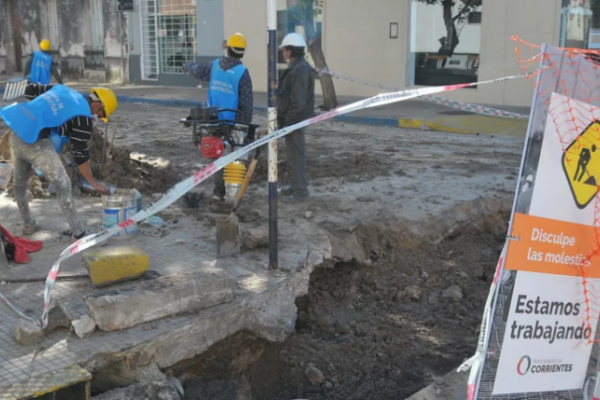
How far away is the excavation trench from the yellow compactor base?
899 millimetres

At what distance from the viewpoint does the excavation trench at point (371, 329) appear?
4.53 meters

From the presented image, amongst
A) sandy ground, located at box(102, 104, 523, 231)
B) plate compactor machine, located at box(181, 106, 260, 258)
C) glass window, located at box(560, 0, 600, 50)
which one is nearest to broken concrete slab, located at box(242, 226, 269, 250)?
plate compactor machine, located at box(181, 106, 260, 258)

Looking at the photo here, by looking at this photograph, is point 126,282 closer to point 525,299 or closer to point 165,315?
point 165,315

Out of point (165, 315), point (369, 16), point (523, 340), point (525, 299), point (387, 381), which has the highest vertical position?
point (369, 16)

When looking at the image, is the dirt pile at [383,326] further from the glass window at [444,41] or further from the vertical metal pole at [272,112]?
the glass window at [444,41]

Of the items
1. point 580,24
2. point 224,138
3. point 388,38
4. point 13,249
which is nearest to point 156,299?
point 13,249

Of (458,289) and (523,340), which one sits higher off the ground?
(523,340)

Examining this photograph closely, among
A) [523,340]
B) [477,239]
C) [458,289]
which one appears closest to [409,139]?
[477,239]

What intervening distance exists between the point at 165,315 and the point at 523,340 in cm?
224

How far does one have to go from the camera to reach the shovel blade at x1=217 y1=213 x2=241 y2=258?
556cm

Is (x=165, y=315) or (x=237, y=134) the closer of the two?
(x=165, y=315)

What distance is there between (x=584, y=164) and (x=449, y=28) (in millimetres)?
15329

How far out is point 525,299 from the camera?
3074 millimetres

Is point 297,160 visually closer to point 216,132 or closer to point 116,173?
point 216,132
